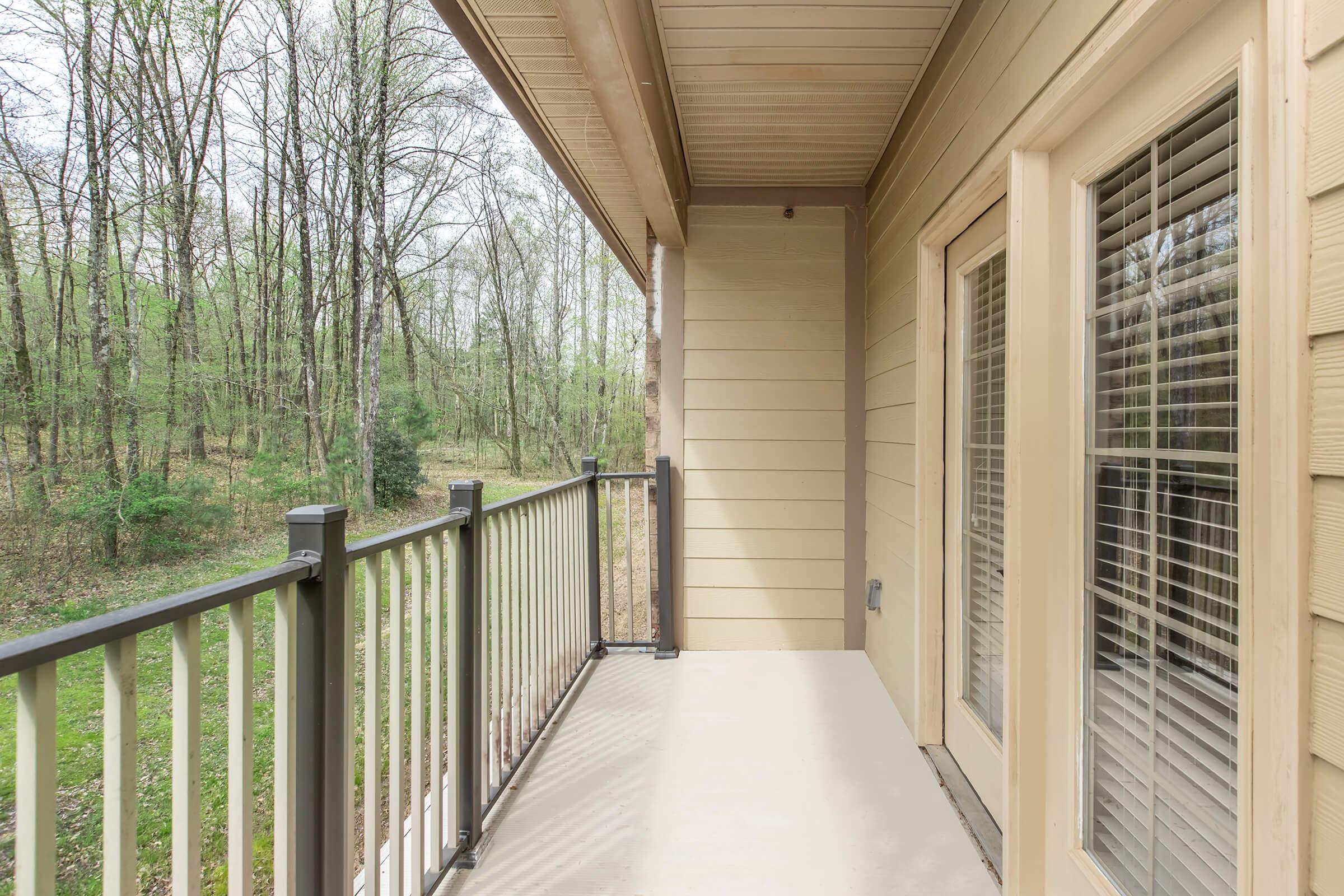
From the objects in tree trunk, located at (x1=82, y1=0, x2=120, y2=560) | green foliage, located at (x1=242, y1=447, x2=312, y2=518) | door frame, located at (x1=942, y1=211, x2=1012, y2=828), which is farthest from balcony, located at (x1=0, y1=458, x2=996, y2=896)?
green foliage, located at (x1=242, y1=447, x2=312, y2=518)

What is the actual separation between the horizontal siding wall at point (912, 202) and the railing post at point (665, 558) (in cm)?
A: 103

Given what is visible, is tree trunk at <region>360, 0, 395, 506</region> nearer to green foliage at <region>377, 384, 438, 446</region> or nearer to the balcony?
green foliage at <region>377, 384, 438, 446</region>

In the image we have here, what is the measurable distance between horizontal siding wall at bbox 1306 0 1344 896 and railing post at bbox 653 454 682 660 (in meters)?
2.65

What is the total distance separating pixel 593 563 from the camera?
10.3 feet

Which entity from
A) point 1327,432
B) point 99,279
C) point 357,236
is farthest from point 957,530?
point 357,236

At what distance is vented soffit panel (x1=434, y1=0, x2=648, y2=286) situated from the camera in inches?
60.3

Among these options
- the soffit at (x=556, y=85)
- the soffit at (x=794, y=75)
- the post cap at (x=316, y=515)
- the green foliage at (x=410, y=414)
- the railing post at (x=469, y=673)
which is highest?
the soffit at (x=794, y=75)

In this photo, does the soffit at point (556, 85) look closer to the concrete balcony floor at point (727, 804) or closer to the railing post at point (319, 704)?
the railing post at point (319, 704)

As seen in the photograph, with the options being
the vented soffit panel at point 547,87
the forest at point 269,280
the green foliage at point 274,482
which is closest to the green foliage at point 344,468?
the forest at point 269,280

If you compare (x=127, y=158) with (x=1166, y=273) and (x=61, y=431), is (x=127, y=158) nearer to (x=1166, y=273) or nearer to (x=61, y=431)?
(x=61, y=431)

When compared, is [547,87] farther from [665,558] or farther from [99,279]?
[99,279]

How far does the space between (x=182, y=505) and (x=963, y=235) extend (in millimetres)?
6880

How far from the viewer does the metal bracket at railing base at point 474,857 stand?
1639 millimetres

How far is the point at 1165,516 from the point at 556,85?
6.25ft
